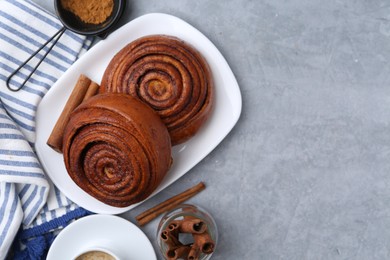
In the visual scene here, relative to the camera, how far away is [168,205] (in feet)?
5.65

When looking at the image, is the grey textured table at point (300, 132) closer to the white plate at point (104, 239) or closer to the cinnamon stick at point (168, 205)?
the cinnamon stick at point (168, 205)

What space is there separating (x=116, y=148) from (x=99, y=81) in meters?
0.29

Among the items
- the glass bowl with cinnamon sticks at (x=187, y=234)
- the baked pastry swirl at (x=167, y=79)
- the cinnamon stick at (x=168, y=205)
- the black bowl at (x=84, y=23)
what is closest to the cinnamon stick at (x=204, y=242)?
the glass bowl with cinnamon sticks at (x=187, y=234)

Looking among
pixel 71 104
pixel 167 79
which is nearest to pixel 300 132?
pixel 167 79

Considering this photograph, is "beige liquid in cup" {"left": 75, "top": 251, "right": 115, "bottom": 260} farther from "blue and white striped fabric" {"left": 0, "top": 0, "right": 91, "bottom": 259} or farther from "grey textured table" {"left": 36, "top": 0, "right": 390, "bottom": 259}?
"grey textured table" {"left": 36, "top": 0, "right": 390, "bottom": 259}

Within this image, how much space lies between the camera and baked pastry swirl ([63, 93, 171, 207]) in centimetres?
149

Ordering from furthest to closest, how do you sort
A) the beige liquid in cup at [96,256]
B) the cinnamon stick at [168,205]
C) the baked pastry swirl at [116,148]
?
the cinnamon stick at [168,205]
the beige liquid in cup at [96,256]
the baked pastry swirl at [116,148]

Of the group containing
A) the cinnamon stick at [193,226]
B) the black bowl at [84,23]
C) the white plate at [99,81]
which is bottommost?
the cinnamon stick at [193,226]

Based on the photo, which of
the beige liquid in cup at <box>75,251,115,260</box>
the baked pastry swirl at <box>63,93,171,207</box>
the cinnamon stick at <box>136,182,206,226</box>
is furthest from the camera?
the cinnamon stick at <box>136,182,206,226</box>

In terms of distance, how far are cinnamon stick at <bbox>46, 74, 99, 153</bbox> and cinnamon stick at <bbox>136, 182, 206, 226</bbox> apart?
311mm

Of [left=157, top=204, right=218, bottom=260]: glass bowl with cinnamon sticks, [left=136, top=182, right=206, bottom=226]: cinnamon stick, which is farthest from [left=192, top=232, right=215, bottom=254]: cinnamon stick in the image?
[left=136, top=182, right=206, bottom=226]: cinnamon stick

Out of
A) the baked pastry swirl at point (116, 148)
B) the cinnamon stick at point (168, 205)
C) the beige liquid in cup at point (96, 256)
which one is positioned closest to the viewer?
the baked pastry swirl at point (116, 148)

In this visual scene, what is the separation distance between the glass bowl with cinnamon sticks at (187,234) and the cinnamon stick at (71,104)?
1.23ft

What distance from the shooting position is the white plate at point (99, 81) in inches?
65.0
